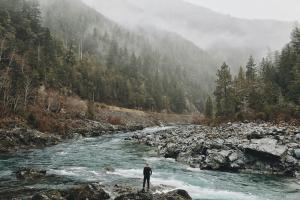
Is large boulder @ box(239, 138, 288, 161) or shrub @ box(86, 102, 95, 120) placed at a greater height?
shrub @ box(86, 102, 95, 120)

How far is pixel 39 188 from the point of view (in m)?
30.9

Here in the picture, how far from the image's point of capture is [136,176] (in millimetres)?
37844

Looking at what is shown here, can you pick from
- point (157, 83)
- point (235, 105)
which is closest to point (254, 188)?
point (235, 105)

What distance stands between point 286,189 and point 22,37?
9929cm

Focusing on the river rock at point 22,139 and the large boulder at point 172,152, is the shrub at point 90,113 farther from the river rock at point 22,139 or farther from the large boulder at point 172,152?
the large boulder at point 172,152

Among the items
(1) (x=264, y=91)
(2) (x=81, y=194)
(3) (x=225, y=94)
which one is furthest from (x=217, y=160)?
(3) (x=225, y=94)

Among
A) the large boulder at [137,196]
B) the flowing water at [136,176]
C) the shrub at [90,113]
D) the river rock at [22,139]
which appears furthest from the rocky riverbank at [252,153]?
the shrub at [90,113]

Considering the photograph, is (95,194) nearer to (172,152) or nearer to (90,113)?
(172,152)

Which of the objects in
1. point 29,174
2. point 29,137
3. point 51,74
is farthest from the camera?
point 51,74

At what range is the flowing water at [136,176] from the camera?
32.5 metres

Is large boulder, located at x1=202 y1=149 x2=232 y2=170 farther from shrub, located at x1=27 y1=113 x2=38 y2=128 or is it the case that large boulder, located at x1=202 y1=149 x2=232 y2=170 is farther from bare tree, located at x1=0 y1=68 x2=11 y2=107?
bare tree, located at x1=0 y1=68 x2=11 y2=107

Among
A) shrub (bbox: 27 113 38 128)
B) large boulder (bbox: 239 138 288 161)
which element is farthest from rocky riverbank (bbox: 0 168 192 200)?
shrub (bbox: 27 113 38 128)

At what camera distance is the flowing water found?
107ft

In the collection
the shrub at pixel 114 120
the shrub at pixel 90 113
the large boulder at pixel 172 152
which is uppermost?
the shrub at pixel 90 113
